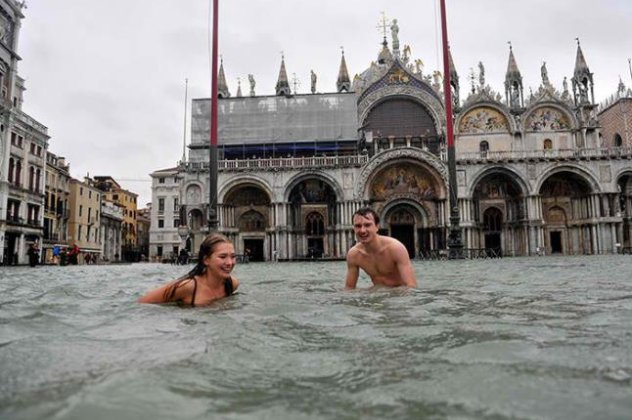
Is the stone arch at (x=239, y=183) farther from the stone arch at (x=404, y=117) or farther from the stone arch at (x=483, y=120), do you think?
the stone arch at (x=483, y=120)

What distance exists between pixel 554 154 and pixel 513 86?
A: 7031mm

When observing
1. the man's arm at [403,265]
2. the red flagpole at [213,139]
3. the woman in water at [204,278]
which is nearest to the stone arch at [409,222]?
the red flagpole at [213,139]

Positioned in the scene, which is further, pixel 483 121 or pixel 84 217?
pixel 84 217

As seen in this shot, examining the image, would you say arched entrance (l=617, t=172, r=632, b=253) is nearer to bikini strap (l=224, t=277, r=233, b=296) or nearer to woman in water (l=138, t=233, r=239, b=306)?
bikini strap (l=224, t=277, r=233, b=296)

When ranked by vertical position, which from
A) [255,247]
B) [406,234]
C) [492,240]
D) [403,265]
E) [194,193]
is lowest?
[403,265]

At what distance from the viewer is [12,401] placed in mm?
1740

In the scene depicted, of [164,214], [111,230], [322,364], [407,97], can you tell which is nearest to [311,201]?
[407,97]

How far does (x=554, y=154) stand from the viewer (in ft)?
110

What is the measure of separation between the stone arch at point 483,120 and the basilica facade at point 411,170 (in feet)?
0.25

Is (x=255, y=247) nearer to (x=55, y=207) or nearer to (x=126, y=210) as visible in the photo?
(x=55, y=207)

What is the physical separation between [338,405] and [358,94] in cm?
3755

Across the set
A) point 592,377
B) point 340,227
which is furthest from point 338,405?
point 340,227

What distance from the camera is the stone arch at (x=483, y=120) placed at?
3650 cm

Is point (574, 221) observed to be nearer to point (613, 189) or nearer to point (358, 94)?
point (613, 189)
